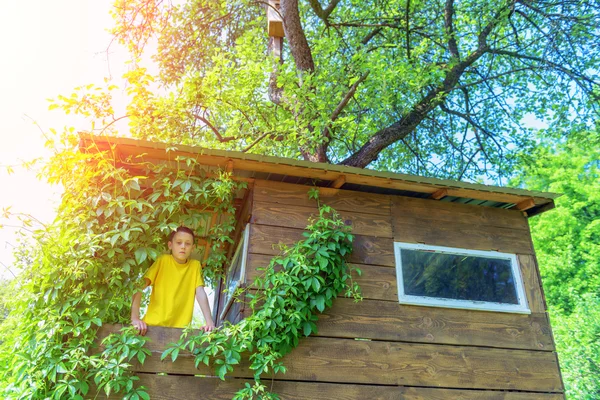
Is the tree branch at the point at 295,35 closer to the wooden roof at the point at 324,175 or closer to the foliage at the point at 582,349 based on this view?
the wooden roof at the point at 324,175

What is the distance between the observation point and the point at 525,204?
476 cm

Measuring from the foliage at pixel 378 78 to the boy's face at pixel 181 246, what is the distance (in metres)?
3.09

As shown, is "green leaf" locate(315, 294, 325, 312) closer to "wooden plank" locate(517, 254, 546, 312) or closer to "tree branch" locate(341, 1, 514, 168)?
"wooden plank" locate(517, 254, 546, 312)

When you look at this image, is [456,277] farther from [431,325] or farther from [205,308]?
[205,308]

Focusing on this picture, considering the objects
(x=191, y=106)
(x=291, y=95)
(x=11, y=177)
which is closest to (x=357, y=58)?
(x=291, y=95)

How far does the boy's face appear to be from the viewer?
3.89 meters

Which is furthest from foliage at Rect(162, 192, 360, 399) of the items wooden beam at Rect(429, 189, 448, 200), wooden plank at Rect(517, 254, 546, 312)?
wooden plank at Rect(517, 254, 546, 312)

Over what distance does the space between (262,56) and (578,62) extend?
21.4ft

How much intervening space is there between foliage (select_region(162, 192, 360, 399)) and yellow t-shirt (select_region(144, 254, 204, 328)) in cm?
40

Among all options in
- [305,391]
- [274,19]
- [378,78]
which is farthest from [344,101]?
[305,391]

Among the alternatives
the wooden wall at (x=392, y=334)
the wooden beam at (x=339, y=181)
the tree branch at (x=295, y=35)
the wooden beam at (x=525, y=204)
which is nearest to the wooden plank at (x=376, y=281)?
the wooden wall at (x=392, y=334)

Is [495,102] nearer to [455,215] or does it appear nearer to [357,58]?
[357,58]

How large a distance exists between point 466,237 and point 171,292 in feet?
9.99

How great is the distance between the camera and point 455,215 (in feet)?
15.3
